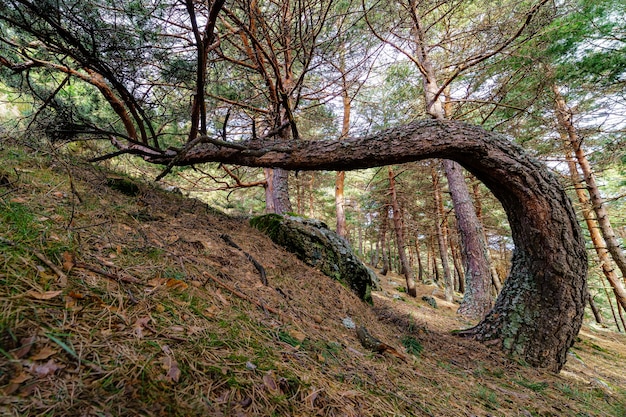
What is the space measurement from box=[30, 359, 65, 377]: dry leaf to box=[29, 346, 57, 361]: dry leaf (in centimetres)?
2

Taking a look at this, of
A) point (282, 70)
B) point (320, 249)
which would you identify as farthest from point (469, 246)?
point (282, 70)

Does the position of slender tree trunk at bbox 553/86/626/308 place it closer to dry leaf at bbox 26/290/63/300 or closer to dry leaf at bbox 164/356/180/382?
dry leaf at bbox 164/356/180/382

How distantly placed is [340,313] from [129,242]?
224 cm

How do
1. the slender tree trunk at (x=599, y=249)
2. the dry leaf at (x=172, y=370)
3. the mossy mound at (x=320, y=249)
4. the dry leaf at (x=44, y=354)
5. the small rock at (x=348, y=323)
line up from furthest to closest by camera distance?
the slender tree trunk at (x=599, y=249) < the mossy mound at (x=320, y=249) < the small rock at (x=348, y=323) < the dry leaf at (x=172, y=370) < the dry leaf at (x=44, y=354)

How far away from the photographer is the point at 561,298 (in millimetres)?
2955

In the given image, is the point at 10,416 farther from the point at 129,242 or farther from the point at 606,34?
the point at 606,34

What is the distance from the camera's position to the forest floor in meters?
0.85

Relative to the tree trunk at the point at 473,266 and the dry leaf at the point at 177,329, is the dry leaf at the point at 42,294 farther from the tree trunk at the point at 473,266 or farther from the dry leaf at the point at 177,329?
the tree trunk at the point at 473,266

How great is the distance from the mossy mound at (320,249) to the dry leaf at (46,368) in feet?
10.6

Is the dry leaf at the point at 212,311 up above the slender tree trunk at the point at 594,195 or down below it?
below

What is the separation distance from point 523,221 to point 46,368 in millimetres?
4281

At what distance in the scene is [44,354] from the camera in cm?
82

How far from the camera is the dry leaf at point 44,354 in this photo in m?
0.81

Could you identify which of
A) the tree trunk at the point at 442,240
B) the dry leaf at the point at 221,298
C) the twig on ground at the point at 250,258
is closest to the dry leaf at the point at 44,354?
the dry leaf at the point at 221,298
